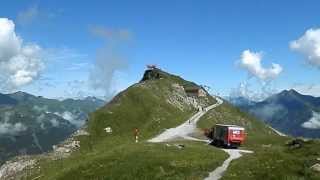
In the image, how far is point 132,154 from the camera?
71938mm

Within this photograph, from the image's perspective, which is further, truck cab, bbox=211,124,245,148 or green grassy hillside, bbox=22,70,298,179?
truck cab, bbox=211,124,245,148

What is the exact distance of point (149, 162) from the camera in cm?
6506

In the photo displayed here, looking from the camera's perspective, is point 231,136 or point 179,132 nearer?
point 231,136

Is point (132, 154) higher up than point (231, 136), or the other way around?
point (231, 136)

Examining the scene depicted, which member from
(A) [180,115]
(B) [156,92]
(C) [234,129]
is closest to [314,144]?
(C) [234,129]

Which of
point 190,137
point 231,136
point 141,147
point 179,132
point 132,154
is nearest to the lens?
point 132,154

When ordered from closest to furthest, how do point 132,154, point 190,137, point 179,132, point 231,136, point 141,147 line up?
point 132,154 → point 141,147 → point 231,136 → point 190,137 → point 179,132

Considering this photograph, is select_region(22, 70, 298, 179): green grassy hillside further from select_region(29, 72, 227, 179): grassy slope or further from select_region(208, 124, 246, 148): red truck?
select_region(208, 124, 246, 148): red truck

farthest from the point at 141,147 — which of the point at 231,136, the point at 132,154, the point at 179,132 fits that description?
the point at 179,132

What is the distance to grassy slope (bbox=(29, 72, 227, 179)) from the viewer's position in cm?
6166

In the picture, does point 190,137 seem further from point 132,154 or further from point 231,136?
point 132,154

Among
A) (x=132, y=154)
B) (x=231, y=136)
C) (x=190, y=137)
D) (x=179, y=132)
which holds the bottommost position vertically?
(x=132, y=154)

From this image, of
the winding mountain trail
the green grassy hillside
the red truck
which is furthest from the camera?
the red truck

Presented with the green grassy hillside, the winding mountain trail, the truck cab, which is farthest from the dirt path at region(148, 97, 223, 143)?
the truck cab
